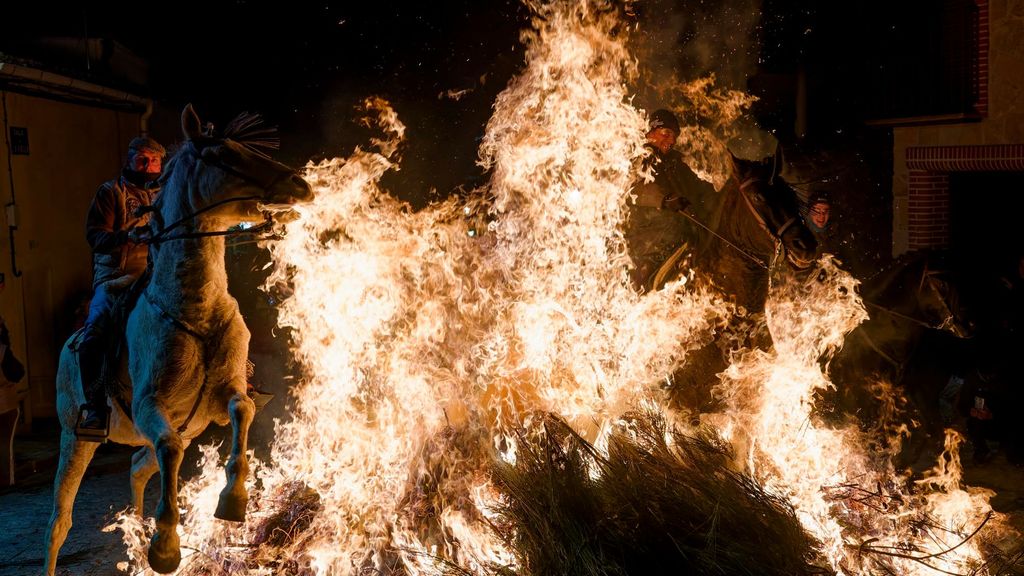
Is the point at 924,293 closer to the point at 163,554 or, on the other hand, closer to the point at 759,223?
the point at 759,223

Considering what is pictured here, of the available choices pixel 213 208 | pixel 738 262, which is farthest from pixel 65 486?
pixel 738 262

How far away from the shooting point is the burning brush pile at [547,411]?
5.20 meters

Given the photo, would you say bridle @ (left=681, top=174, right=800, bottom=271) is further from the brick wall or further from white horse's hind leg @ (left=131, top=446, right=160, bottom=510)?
the brick wall

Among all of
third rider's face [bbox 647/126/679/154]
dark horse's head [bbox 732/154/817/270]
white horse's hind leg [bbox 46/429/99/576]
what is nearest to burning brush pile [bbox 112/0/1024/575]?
third rider's face [bbox 647/126/679/154]

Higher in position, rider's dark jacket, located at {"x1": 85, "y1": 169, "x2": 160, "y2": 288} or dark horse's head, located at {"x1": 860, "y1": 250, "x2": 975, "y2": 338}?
rider's dark jacket, located at {"x1": 85, "y1": 169, "x2": 160, "y2": 288}

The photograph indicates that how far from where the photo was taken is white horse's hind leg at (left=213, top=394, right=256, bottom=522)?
503 cm

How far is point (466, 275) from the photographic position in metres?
7.59

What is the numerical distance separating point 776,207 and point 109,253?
5577 mm

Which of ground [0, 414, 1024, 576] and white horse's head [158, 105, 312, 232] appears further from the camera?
ground [0, 414, 1024, 576]

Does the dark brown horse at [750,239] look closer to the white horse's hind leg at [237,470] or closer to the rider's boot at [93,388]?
the white horse's hind leg at [237,470]

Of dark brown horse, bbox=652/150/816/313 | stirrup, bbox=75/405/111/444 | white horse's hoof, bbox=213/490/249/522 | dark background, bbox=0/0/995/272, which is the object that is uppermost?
dark background, bbox=0/0/995/272

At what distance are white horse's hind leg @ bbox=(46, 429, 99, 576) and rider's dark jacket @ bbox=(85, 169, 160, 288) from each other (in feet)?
3.93

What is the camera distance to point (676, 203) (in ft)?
28.7

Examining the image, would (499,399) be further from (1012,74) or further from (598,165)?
(1012,74)
